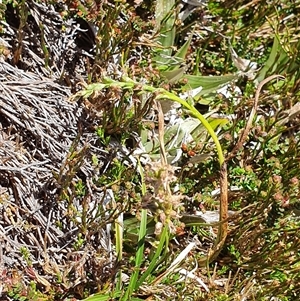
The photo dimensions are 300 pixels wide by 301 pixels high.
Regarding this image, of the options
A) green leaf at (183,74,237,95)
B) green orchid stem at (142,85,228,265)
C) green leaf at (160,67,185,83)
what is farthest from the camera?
green leaf at (183,74,237,95)

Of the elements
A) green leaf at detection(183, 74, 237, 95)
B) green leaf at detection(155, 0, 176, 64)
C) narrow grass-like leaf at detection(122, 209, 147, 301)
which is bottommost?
narrow grass-like leaf at detection(122, 209, 147, 301)

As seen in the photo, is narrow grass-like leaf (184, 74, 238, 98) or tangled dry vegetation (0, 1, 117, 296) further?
narrow grass-like leaf (184, 74, 238, 98)

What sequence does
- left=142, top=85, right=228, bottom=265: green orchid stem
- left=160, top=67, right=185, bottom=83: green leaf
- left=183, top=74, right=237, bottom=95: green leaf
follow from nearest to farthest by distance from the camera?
left=142, top=85, right=228, bottom=265: green orchid stem < left=160, top=67, right=185, bottom=83: green leaf < left=183, top=74, right=237, bottom=95: green leaf

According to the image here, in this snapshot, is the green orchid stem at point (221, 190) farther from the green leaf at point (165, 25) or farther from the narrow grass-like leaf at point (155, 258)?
the green leaf at point (165, 25)

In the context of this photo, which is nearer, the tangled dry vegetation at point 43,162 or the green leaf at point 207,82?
the tangled dry vegetation at point 43,162

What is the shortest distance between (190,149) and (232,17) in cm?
80

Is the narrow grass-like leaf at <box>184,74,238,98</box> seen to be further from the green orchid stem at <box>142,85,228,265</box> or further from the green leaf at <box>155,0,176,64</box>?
the green orchid stem at <box>142,85,228,265</box>

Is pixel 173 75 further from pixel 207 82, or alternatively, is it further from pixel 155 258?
pixel 155 258

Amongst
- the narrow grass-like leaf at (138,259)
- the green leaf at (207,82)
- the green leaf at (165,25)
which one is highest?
the green leaf at (165,25)

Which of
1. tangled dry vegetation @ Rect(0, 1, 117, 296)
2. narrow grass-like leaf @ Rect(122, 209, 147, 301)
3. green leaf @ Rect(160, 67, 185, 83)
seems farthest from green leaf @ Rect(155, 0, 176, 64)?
narrow grass-like leaf @ Rect(122, 209, 147, 301)

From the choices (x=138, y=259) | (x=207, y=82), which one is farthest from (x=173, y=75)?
(x=138, y=259)

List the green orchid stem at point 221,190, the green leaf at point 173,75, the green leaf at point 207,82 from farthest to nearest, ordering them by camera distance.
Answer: the green leaf at point 207,82 → the green leaf at point 173,75 → the green orchid stem at point 221,190

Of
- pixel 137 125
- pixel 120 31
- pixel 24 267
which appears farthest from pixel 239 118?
pixel 24 267

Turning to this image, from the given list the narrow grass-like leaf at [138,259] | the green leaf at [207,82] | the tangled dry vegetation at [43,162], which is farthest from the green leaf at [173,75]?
the narrow grass-like leaf at [138,259]
